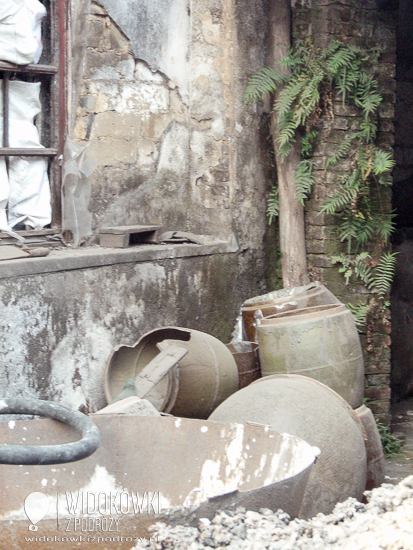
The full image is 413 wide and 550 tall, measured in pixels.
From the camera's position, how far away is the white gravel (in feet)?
5.48

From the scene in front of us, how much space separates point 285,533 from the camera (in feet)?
5.73

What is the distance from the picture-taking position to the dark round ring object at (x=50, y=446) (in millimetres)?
1396

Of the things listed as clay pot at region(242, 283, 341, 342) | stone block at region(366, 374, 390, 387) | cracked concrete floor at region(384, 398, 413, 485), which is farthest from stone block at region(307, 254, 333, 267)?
cracked concrete floor at region(384, 398, 413, 485)

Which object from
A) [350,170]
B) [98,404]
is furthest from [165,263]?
[350,170]

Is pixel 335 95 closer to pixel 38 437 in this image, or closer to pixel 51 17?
pixel 51 17

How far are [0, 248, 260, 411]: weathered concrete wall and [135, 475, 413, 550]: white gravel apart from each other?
5.15ft

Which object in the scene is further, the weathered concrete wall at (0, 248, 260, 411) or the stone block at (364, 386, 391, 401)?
the stone block at (364, 386, 391, 401)

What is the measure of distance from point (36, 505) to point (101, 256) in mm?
1686

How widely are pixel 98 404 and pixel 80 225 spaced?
1.04 meters

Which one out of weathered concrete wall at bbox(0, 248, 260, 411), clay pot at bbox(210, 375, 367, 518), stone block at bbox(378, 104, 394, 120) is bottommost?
clay pot at bbox(210, 375, 367, 518)

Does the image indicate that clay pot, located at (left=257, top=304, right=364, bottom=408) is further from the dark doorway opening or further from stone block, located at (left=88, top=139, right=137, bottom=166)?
the dark doorway opening

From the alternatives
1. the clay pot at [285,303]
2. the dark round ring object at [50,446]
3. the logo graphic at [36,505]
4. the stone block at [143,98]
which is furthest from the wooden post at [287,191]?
the dark round ring object at [50,446]

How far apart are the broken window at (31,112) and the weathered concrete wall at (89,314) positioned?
21.2 inches

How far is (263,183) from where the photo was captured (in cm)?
435
